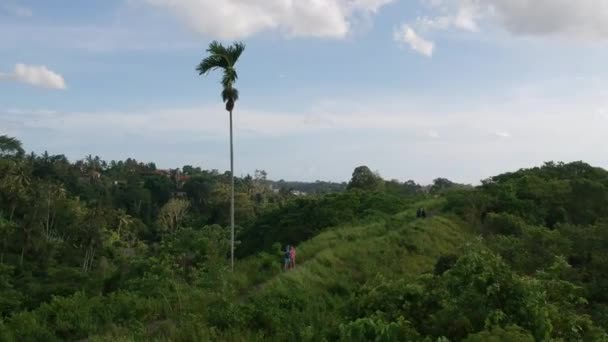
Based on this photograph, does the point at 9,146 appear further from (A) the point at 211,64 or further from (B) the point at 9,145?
(A) the point at 211,64

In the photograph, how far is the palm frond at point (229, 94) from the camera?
12953mm

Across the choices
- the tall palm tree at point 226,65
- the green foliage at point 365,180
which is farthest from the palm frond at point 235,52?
the green foliage at point 365,180

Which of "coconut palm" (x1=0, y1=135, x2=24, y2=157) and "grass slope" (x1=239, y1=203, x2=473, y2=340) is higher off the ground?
"coconut palm" (x1=0, y1=135, x2=24, y2=157)

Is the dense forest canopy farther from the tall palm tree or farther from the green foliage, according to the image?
the green foliage

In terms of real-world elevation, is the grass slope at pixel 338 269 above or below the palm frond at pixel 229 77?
below

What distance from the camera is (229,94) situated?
510 inches

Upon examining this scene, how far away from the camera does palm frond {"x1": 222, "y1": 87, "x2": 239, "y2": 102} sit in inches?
510

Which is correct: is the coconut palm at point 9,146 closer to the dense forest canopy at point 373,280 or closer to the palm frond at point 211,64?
the dense forest canopy at point 373,280

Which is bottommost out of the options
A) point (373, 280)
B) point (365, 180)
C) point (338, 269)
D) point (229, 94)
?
point (338, 269)

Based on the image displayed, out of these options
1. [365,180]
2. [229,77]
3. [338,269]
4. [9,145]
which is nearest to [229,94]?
[229,77]

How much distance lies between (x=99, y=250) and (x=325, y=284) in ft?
127

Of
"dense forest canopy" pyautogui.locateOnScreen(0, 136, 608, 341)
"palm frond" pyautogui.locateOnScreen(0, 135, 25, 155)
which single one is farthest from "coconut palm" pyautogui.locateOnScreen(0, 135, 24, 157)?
"dense forest canopy" pyautogui.locateOnScreen(0, 136, 608, 341)

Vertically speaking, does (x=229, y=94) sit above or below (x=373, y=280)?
above

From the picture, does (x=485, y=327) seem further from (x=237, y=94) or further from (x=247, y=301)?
(x=237, y=94)
